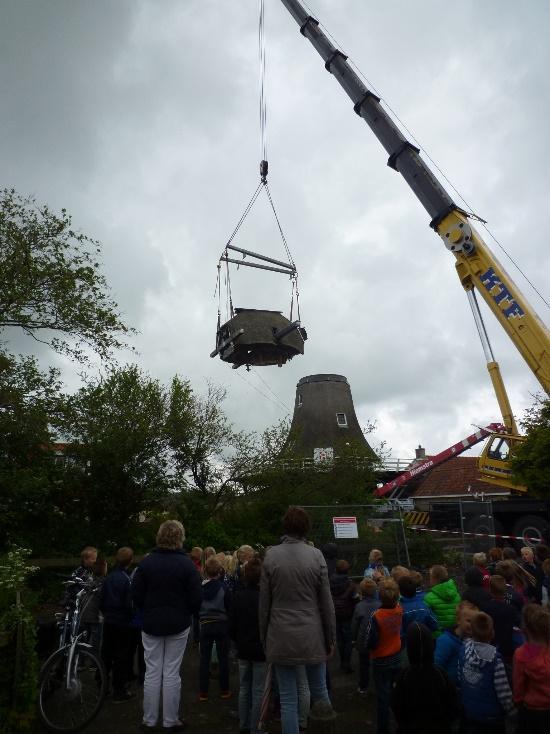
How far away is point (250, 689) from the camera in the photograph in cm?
449

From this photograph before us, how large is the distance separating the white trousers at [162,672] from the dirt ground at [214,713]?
0.81ft

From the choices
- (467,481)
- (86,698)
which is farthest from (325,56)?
(467,481)

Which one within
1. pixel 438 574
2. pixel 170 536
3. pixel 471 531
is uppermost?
pixel 471 531

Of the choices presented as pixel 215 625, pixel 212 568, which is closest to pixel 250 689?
pixel 215 625

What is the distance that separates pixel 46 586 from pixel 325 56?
15.8m

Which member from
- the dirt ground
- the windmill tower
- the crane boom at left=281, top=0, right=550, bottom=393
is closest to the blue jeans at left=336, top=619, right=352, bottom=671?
the dirt ground

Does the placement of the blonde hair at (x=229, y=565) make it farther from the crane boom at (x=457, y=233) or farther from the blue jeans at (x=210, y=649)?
the crane boom at (x=457, y=233)

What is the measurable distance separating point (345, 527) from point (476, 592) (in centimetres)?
603

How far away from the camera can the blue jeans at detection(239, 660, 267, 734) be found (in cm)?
441

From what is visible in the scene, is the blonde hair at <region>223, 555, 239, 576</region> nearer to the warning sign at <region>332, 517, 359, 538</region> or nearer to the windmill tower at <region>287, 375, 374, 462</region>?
the warning sign at <region>332, 517, 359, 538</region>

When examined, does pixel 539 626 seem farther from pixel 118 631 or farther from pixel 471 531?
pixel 471 531

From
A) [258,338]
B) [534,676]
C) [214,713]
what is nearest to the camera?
[534,676]

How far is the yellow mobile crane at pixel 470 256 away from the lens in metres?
12.4

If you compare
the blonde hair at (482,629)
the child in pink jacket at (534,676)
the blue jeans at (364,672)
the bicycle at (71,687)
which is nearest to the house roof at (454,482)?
the blue jeans at (364,672)
